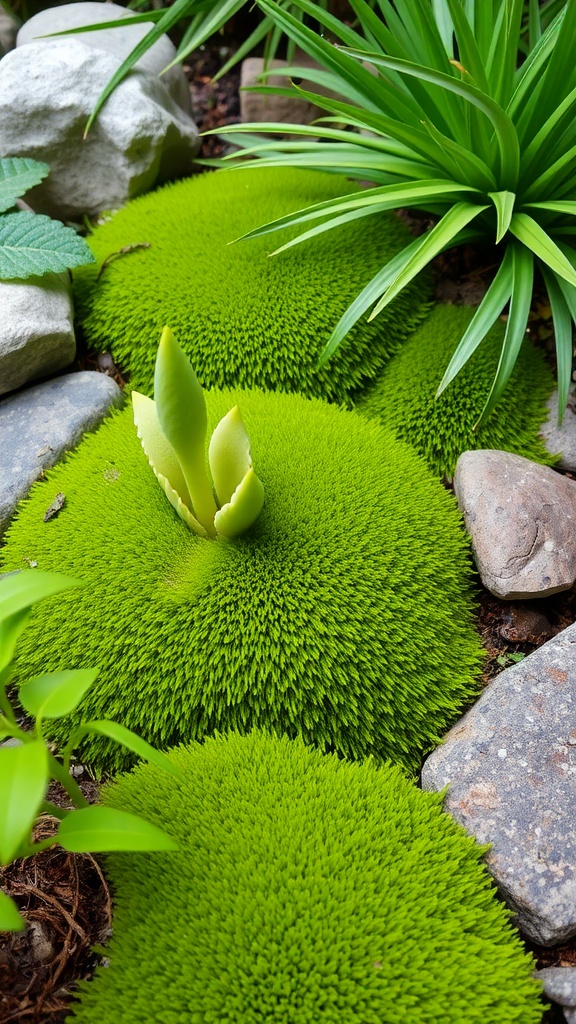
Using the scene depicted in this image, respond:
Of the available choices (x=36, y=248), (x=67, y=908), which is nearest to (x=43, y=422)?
(x=36, y=248)

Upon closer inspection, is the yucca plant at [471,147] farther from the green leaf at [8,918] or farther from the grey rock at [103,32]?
the green leaf at [8,918]

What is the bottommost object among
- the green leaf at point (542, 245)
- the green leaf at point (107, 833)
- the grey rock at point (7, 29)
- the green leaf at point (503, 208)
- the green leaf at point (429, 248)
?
the green leaf at point (107, 833)

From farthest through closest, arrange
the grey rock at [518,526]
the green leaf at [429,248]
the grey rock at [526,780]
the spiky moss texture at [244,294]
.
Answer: the spiky moss texture at [244,294]
the green leaf at [429,248]
the grey rock at [518,526]
the grey rock at [526,780]

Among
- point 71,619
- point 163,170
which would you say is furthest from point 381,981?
point 163,170

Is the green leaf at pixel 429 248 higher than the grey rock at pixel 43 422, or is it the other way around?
the green leaf at pixel 429 248

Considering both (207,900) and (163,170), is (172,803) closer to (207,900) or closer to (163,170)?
(207,900)

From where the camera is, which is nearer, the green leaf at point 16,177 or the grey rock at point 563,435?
the grey rock at point 563,435

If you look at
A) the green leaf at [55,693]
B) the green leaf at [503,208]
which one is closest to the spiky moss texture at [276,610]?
the green leaf at [55,693]

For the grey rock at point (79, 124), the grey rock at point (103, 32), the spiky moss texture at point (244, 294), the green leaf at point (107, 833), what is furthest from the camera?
the grey rock at point (103, 32)
